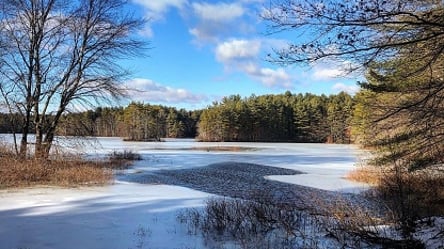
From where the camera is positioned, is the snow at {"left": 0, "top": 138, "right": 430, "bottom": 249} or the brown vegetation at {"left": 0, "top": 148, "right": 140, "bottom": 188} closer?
the snow at {"left": 0, "top": 138, "right": 430, "bottom": 249}

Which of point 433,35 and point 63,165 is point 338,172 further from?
point 433,35

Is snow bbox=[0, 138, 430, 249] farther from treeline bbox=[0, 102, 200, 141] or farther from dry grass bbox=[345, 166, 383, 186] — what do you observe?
treeline bbox=[0, 102, 200, 141]

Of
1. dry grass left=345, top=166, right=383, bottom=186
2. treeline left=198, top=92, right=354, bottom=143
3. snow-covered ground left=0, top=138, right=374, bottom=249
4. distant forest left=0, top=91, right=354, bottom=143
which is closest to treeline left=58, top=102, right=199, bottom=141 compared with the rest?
distant forest left=0, top=91, right=354, bottom=143

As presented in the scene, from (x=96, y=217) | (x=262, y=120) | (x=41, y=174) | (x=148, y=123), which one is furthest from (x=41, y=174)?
(x=148, y=123)

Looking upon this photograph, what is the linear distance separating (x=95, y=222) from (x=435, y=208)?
9.29 metres

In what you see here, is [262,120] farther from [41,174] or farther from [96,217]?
[96,217]

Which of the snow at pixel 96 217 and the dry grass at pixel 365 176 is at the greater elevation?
the snow at pixel 96 217

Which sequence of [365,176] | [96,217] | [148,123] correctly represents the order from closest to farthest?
[96,217] → [365,176] → [148,123]

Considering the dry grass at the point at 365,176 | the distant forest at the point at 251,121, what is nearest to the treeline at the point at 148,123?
the distant forest at the point at 251,121

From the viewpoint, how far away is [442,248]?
19.0ft

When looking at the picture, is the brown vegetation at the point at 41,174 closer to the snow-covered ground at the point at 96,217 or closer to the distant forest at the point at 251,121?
the snow-covered ground at the point at 96,217

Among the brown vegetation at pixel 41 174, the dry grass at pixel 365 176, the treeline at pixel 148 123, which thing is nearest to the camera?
the brown vegetation at pixel 41 174

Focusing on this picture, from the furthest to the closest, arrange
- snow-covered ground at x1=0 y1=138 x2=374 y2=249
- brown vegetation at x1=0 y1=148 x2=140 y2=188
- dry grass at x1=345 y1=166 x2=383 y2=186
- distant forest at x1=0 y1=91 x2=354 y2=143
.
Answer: distant forest at x1=0 y1=91 x2=354 y2=143
dry grass at x1=345 y1=166 x2=383 y2=186
brown vegetation at x1=0 y1=148 x2=140 y2=188
snow-covered ground at x1=0 y1=138 x2=374 y2=249

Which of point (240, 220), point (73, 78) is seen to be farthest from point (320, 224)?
point (73, 78)
